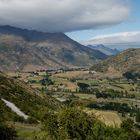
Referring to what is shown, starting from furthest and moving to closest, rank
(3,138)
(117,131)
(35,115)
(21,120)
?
1. (35,115)
2. (21,120)
3. (117,131)
4. (3,138)

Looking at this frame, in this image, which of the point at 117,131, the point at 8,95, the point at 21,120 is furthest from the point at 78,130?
the point at 8,95

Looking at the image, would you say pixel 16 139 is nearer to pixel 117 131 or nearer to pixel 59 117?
pixel 59 117

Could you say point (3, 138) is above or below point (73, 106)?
below

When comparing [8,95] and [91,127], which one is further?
[8,95]

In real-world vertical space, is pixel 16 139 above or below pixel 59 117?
below

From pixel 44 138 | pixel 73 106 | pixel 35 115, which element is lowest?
pixel 35 115

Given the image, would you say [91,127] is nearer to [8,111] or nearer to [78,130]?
[78,130]

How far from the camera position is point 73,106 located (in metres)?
72.9

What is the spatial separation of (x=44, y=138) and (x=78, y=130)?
6.23 metres

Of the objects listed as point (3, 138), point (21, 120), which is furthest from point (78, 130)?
point (21, 120)

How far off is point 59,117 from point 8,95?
9781cm

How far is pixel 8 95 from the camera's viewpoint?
16600 centimetres

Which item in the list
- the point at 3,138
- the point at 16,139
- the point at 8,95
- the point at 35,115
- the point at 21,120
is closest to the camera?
the point at 3,138

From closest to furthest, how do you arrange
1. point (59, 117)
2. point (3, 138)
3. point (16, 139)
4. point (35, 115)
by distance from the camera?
point (59, 117) < point (3, 138) < point (16, 139) < point (35, 115)
